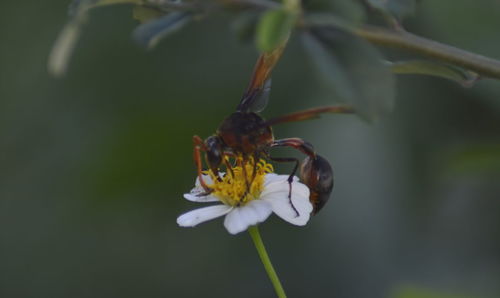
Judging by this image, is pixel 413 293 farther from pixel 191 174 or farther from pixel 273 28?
pixel 191 174

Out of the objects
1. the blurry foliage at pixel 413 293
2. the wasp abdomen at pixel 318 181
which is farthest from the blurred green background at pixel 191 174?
the wasp abdomen at pixel 318 181

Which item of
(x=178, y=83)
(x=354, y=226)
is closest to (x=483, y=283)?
(x=354, y=226)

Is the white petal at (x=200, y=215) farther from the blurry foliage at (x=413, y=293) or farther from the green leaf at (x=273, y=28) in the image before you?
the blurry foliage at (x=413, y=293)

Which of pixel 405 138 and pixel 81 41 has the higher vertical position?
pixel 81 41

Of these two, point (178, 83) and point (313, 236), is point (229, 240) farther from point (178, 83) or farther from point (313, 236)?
point (178, 83)

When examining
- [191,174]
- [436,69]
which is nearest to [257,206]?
[436,69]
